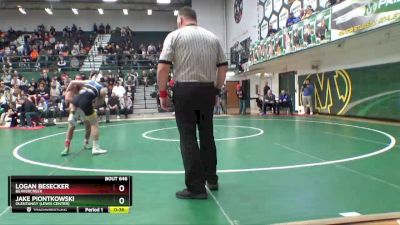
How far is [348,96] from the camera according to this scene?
15.1 meters

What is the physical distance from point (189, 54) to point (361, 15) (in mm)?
8709

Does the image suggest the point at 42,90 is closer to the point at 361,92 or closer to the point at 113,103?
the point at 113,103

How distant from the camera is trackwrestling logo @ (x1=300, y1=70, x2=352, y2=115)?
15.3 meters

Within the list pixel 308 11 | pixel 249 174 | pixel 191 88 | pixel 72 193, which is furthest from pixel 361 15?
pixel 72 193

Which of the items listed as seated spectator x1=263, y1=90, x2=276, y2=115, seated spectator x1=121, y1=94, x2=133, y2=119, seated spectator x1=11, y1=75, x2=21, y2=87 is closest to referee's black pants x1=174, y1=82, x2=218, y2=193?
seated spectator x1=263, y1=90, x2=276, y2=115

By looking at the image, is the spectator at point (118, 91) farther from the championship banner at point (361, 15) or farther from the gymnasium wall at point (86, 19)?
the gymnasium wall at point (86, 19)

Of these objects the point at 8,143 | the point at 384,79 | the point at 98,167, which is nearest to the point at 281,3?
the point at 384,79

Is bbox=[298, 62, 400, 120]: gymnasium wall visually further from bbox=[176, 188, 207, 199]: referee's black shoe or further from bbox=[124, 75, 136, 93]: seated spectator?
bbox=[176, 188, 207, 199]: referee's black shoe

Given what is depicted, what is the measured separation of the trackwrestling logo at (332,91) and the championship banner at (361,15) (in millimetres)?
3631

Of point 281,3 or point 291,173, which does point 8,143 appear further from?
point 281,3

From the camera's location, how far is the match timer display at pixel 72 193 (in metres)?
2.49

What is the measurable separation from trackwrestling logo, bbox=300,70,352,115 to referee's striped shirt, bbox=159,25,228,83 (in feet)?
40.7

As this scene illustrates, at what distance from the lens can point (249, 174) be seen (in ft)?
16.6

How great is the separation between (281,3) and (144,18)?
54.8ft
